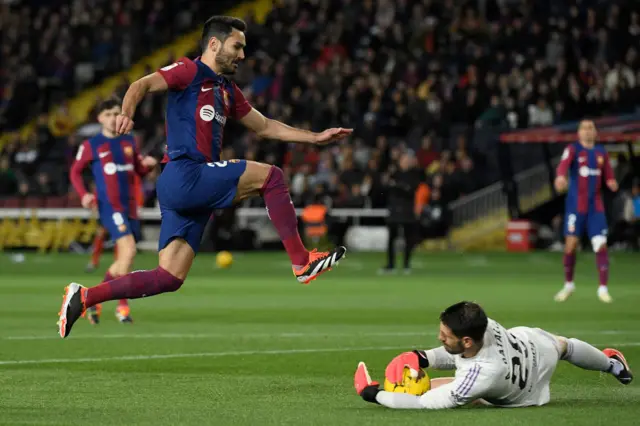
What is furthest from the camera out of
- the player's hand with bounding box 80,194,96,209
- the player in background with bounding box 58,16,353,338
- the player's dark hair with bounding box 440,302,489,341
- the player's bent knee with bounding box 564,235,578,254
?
the player's bent knee with bounding box 564,235,578,254

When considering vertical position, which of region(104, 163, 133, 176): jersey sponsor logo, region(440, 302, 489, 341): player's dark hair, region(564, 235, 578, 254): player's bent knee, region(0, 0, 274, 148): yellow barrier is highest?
region(0, 0, 274, 148): yellow barrier

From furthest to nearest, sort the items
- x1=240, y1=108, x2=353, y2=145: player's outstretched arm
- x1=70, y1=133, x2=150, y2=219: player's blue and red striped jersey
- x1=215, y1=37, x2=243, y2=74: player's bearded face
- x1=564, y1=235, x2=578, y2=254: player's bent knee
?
x1=564, y1=235, x2=578, y2=254: player's bent knee < x1=70, y1=133, x2=150, y2=219: player's blue and red striped jersey < x1=240, y1=108, x2=353, y2=145: player's outstretched arm < x1=215, y1=37, x2=243, y2=74: player's bearded face

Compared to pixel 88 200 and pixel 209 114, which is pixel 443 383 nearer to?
pixel 209 114

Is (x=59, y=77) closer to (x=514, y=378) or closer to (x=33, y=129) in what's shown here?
(x=33, y=129)

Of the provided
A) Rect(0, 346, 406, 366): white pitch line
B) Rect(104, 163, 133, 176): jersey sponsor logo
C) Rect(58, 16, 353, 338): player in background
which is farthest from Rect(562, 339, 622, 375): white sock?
Rect(104, 163, 133, 176): jersey sponsor logo

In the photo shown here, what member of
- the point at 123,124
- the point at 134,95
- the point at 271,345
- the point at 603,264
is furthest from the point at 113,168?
the point at 603,264

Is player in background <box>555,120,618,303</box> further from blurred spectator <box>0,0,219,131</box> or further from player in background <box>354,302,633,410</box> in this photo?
blurred spectator <box>0,0,219,131</box>

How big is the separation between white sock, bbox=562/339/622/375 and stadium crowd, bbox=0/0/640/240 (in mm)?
22252

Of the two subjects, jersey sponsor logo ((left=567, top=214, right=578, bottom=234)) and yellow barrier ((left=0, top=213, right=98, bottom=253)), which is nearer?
jersey sponsor logo ((left=567, top=214, right=578, bottom=234))

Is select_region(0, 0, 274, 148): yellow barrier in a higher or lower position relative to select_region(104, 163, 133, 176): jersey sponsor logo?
higher

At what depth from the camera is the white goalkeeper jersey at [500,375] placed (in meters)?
8.17

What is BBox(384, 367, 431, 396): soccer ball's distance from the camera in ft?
28.2

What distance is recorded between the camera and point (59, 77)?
42.2 m

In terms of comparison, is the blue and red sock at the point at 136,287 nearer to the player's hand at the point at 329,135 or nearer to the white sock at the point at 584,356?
the player's hand at the point at 329,135
